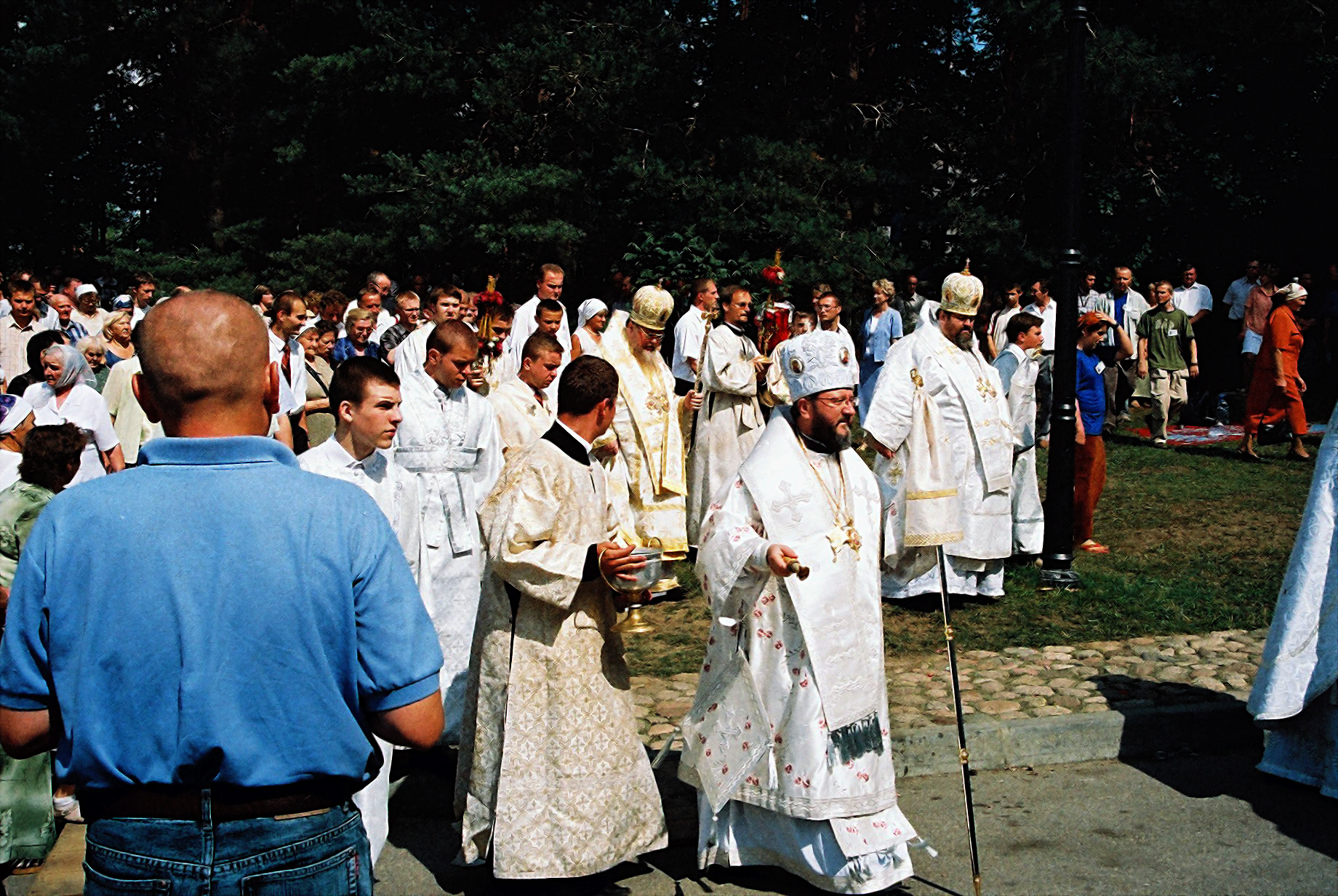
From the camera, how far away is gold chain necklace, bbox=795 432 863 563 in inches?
200

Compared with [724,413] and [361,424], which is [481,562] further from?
[724,413]

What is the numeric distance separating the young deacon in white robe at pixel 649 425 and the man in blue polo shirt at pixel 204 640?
704cm

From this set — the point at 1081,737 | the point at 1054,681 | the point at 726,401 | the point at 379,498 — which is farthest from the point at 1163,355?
the point at 379,498

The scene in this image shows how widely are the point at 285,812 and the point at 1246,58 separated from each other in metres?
23.0

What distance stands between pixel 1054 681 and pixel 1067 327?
9.08 feet

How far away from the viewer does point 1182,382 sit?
56.6ft

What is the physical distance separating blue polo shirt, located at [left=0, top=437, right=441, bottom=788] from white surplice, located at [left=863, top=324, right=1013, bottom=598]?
6.61 m

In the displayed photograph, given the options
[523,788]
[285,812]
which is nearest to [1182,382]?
[523,788]

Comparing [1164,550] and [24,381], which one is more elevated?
[24,381]

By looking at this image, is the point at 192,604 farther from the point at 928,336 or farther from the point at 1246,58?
the point at 1246,58

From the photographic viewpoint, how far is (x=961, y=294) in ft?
29.3

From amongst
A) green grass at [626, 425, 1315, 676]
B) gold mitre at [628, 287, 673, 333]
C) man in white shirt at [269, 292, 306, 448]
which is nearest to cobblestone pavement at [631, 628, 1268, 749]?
green grass at [626, 425, 1315, 676]

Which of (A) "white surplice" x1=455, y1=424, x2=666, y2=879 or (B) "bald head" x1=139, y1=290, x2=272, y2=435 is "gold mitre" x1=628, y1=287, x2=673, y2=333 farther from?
(B) "bald head" x1=139, y1=290, x2=272, y2=435

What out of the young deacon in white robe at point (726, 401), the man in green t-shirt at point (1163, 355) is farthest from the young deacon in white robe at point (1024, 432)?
the man in green t-shirt at point (1163, 355)
